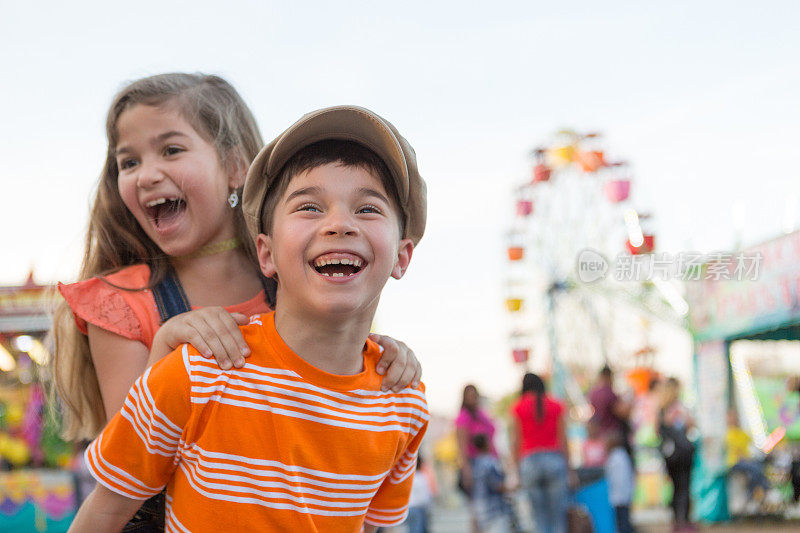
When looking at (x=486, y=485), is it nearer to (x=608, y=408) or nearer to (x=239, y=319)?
(x=608, y=408)

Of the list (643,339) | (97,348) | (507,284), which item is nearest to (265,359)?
(97,348)

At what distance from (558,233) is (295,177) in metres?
18.4

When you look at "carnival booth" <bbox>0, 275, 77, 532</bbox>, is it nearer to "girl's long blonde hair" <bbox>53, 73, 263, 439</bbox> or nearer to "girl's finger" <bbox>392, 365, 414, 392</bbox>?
"girl's long blonde hair" <bbox>53, 73, 263, 439</bbox>

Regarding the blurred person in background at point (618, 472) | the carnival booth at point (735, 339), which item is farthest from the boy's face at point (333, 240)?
the carnival booth at point (735, 339)

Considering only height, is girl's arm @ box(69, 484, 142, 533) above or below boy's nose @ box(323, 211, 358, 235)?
below

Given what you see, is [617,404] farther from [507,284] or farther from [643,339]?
[643,339]

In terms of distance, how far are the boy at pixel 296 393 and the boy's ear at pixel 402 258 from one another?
0.16ft

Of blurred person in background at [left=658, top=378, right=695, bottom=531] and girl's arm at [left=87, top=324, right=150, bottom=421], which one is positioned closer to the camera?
girl's arm at [left=87, top=324, right=150, bottom=421]

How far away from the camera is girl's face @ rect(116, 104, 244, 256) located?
5.44 ft

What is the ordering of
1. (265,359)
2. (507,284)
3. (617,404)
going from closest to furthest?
(265,359)
(617,404)
(507,284)

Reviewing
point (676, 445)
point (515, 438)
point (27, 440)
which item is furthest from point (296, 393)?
point (27, 440)

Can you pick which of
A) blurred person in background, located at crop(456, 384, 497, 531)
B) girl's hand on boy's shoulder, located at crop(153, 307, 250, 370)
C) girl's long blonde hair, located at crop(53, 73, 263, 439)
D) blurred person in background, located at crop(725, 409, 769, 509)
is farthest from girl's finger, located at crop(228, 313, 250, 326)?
blurred person in background, located at crop(725, 409, 769, 509)

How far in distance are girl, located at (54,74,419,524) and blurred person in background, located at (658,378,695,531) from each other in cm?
714

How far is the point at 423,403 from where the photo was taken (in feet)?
5.16
